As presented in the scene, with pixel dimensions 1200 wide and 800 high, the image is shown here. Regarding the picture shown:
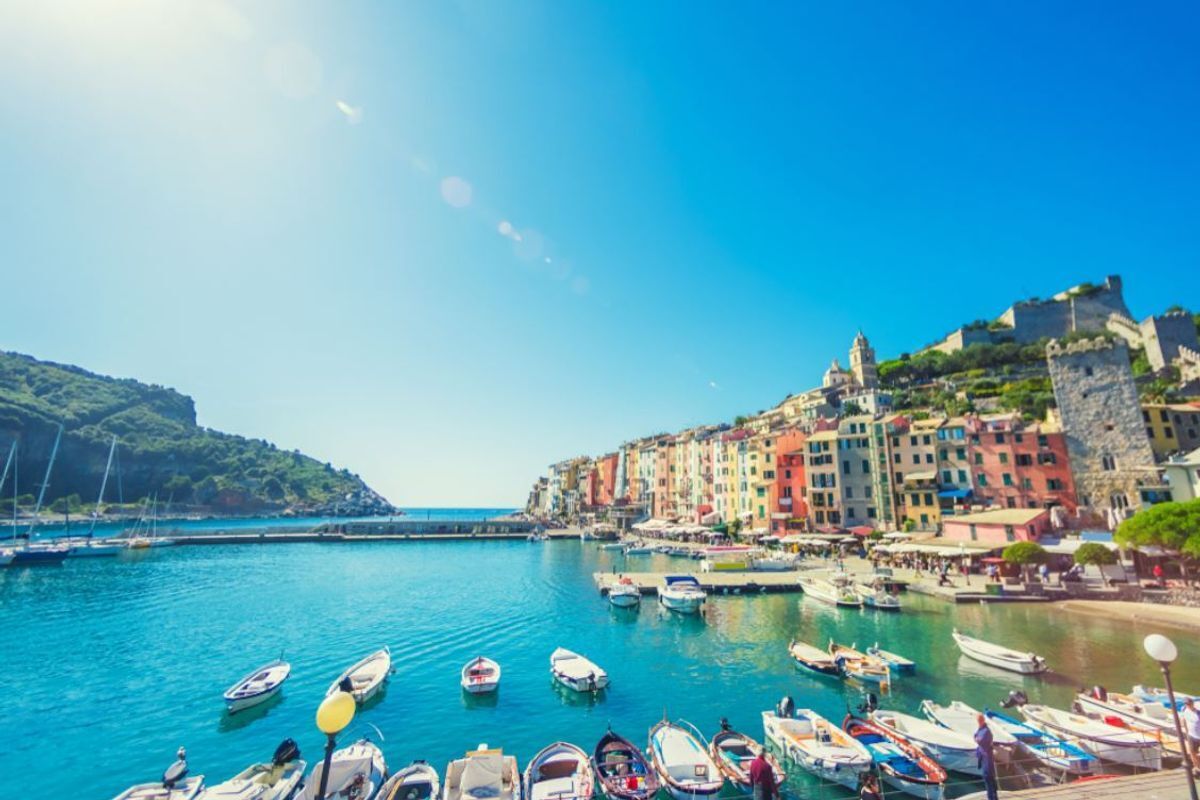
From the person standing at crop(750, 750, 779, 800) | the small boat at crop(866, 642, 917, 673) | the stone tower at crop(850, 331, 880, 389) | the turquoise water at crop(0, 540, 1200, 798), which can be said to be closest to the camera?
the person standing at crop(750, 750, 779, 800)

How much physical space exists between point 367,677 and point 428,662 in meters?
4.40

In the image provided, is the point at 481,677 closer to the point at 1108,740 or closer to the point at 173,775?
the point at 173,775

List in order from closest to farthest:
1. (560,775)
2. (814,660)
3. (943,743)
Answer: (560,775) < (943,743) < (814,660)

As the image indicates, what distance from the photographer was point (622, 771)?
44.3 feet

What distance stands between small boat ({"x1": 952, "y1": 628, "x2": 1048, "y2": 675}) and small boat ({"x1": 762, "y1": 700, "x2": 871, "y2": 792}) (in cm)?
1210

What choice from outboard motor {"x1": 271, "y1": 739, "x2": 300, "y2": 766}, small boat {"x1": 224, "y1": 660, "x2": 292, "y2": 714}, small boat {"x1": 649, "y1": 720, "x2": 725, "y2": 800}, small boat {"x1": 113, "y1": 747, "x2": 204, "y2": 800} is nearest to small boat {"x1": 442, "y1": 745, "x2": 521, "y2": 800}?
small boat {"x1": 649, "y1": 720, "x2": 725, "y2": 800}

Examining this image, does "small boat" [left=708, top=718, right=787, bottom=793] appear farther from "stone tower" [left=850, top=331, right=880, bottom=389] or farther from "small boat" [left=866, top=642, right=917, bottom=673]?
"stone tower" [left=850, top=331, right=880, bottom=389]

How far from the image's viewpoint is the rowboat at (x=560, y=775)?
1247 cm

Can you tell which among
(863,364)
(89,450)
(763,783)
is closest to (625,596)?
(763,783)

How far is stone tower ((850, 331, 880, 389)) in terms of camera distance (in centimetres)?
10300

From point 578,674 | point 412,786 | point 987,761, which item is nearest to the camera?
point 987,761

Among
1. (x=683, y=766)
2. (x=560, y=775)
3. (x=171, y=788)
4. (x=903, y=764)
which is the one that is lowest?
(x=171, y=788)

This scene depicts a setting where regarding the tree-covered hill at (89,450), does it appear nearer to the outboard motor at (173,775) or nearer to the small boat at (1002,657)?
the outboard motor at (173,775)

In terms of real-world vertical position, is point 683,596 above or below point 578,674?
above
